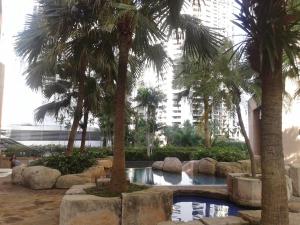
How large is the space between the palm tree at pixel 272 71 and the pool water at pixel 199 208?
399cm

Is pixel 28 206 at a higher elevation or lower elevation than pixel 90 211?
lower

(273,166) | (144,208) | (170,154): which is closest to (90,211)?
(144,208)

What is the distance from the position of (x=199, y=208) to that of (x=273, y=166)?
545cm

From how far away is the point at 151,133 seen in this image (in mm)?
32156

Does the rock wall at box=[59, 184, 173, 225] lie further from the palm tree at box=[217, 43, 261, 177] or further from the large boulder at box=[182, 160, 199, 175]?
the large boulder at box=[182, 160, 199, 175]

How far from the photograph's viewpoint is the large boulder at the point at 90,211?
554 centimetres

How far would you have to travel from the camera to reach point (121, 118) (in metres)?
6.58

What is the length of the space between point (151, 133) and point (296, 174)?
2235cm

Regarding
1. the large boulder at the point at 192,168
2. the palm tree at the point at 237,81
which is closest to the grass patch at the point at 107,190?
the palm tree at the point at 237,81

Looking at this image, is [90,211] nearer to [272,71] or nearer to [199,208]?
[272,71]

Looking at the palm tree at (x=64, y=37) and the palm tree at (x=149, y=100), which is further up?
the palm tree at (x=149, y=100)

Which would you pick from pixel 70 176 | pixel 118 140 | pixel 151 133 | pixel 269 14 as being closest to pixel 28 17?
pixel 118 140

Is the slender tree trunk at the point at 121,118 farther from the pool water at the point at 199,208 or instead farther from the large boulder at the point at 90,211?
the pool water at the point at 199,208

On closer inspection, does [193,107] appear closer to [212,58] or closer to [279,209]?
[212,58]
